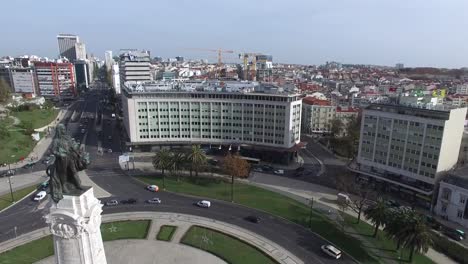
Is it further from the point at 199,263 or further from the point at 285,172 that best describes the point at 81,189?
the point at 285,172

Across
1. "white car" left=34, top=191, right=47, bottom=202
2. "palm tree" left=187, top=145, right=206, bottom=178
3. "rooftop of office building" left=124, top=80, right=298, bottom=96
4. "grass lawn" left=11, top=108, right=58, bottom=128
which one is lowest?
"white car" left=34, top=191, right=47, bottom=202

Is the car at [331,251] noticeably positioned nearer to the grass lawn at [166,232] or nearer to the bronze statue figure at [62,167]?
the grass lawn at [166,232]

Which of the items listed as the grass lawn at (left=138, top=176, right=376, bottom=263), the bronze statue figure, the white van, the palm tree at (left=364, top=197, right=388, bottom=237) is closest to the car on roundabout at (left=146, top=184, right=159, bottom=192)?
the grass lawn at (left=138, top=176, right=376, bottom=263)

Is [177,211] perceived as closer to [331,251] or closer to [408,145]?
[331,251]

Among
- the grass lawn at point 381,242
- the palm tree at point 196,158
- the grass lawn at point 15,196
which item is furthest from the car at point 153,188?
the grass lawn at point 381,242

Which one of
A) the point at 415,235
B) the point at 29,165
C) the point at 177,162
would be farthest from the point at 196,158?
the point at 29,165

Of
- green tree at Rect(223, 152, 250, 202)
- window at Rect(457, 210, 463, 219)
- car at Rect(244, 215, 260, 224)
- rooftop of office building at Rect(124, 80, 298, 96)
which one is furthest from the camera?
rooftop of office building at Rect(124, 80, 298, 96)

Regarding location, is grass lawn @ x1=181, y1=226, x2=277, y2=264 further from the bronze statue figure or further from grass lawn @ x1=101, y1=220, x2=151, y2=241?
the bronze statue figure

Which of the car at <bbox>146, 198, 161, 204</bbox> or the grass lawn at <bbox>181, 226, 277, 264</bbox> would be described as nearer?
the grass lawn at <bbox>181, 226, 277, 264</bbox>
